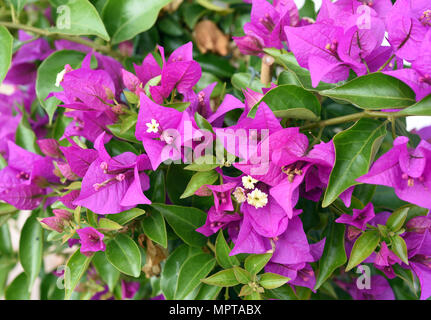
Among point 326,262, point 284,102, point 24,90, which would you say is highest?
point 284,102

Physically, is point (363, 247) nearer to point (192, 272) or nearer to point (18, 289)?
point (192, 272)

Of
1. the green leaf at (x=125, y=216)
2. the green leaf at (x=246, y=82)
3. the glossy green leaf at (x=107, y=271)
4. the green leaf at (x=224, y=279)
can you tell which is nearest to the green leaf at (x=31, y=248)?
the glossy green leaf at (x=107, y=271)

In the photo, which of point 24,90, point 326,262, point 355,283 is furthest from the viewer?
point 24,90

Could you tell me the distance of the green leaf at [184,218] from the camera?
1.92 ft

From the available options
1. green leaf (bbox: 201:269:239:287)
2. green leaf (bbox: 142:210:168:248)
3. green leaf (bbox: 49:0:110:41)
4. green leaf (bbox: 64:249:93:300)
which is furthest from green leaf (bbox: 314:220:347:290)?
green leaf (bbox: 49:0:110:41)

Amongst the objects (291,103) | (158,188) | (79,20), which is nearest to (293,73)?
(291,103)

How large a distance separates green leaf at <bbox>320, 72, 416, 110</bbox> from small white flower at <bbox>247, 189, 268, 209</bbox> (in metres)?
0.15

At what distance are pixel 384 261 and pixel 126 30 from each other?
56cm

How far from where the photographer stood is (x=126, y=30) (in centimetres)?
71

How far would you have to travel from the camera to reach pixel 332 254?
0.57 m

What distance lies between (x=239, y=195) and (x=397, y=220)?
0.22 m

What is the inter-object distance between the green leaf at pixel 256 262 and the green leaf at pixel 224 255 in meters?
0.02
